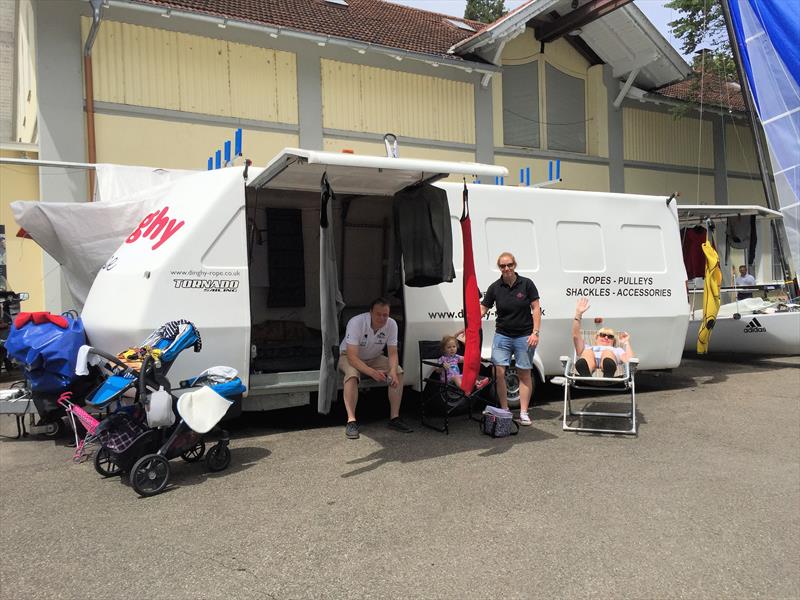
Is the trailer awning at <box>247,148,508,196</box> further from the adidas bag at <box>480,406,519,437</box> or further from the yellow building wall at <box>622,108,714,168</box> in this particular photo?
the yellow building wall at <box>622,108,714,168</box>

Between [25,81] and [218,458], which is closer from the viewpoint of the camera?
[218,458]

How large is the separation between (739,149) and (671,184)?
12.6 ft

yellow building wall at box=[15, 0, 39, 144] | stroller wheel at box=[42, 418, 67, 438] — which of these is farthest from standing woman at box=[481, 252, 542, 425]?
yellow building wall at box=[15, 0, 39, 144]

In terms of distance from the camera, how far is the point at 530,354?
21.3 ft

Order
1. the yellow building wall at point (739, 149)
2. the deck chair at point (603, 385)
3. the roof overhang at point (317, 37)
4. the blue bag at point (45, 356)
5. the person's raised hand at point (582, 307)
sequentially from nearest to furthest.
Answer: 1. the blue bag at point (45, 356)
2. the deck chair at point (603, 385)
3. the person's raised hand at point (582, 307)
4. the roof overhang at point (317, 37)
5. the yellow building wall at point (739, 149)

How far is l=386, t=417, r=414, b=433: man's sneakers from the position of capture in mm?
6199

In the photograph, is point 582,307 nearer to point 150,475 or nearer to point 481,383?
point 481,383

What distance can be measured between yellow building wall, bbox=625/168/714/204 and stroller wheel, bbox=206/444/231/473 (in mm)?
14820

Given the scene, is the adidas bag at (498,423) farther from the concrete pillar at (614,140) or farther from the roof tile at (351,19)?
the concrete pillar at (614,140)

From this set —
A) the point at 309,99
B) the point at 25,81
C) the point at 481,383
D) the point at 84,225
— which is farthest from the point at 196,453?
the point at 25,81

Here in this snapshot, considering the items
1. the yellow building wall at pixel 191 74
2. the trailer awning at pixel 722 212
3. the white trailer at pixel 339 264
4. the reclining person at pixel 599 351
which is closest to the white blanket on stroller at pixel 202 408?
the white trailer at pixel 339 264

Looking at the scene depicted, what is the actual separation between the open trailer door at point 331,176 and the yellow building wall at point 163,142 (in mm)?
6030

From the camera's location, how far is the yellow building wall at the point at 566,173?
15367 millimetres

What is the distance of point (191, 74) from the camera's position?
11578 mm
